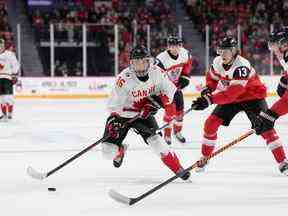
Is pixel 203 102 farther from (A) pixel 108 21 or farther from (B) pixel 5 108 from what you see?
(A) pixel 108 21

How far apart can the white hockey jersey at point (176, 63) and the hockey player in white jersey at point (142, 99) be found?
2.16 m

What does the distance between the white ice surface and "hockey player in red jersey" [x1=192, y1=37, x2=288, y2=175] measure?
228 mm

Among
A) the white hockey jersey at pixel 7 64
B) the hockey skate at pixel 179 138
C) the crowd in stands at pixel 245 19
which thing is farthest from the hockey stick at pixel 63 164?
the crowd in stands at pixel 245 19

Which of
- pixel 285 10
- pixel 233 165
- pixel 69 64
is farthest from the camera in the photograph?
pixel 285 10

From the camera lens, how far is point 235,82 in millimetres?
4172

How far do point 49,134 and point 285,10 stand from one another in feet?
30.0

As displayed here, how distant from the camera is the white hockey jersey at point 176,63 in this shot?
241 inches

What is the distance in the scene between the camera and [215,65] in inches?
174

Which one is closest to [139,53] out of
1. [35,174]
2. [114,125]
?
[114,125]

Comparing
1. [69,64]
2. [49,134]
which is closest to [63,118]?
[49,134]

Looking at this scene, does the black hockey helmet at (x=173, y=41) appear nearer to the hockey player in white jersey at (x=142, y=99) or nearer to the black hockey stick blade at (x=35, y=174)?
the hockey player in white jersey at (x=142, y=99)

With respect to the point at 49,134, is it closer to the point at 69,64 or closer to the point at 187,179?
the point at 187,179

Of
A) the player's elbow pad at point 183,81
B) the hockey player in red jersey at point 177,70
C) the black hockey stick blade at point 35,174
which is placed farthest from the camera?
the player's elbow pad at point 183,81

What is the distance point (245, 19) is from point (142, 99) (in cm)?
1044
